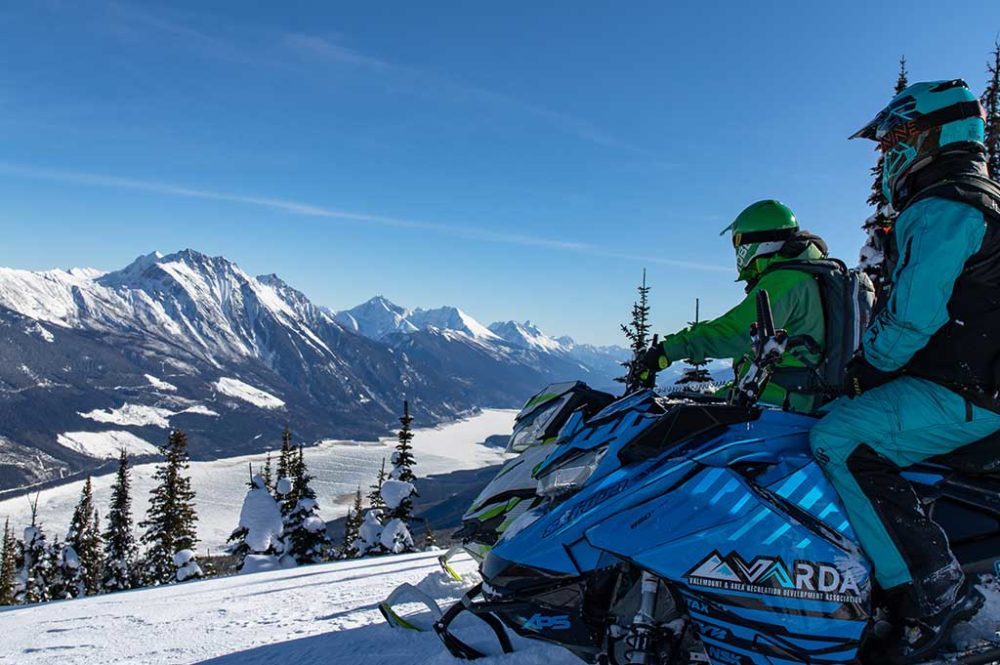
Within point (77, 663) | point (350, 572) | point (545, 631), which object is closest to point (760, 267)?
point (545, 631)

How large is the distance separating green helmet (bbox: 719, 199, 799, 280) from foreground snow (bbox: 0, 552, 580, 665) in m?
3.33

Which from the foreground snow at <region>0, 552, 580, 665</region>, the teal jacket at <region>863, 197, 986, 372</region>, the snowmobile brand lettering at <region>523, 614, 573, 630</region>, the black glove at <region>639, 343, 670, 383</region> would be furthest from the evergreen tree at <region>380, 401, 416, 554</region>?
the teal jacket at <region>863, 197, 986, 372</region>

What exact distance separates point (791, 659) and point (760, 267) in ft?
10.4

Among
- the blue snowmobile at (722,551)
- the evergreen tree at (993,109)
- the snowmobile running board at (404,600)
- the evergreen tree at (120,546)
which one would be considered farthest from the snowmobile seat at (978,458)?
the evergreen tree at (120,546)

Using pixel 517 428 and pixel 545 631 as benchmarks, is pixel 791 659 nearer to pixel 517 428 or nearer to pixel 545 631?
pixel 545 631

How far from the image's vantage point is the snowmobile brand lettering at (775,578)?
295 cm

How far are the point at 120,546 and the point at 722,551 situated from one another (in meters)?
42.6

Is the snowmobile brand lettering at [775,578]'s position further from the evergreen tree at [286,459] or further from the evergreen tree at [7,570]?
the evergreen tree at [7,570]

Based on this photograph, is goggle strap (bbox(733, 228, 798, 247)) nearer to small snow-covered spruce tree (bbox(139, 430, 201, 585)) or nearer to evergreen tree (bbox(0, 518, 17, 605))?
small snow-covered spruce tree (bbox(139, 430, 201, 585))

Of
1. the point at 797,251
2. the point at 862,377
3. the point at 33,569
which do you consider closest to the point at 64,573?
the point at 33,569

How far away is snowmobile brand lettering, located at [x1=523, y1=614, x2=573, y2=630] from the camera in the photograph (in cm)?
340

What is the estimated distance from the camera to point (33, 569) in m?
38.4

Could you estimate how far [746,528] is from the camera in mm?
3072

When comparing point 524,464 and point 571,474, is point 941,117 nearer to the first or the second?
point 571,474
